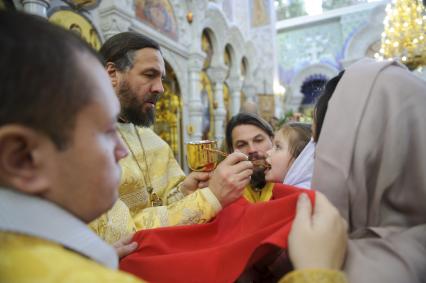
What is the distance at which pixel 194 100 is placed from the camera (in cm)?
775

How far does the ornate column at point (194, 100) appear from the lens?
7695mm

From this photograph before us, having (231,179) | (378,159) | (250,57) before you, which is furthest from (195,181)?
(250,57)

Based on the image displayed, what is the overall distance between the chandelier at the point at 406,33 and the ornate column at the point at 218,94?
422cm

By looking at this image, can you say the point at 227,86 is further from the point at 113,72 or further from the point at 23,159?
the point at 23,159

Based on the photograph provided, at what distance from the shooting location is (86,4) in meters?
4.81

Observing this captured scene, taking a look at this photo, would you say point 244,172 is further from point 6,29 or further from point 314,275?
point 6,29

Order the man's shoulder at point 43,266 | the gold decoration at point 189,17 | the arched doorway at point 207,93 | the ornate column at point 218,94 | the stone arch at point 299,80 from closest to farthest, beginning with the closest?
the man's shoulder at point 43,266 < the gold decoration at point 189,17 < the arched doorway at point 207,93 < the ornate column at point 218,94 < the stone arch at point 299,80

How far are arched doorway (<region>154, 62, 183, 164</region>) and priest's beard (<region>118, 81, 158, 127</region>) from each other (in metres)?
5.24

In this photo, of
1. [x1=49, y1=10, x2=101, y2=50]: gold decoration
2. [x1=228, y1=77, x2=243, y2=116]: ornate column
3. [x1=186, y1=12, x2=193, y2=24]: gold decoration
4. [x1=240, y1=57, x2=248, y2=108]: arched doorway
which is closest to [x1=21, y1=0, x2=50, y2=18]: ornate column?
[x1=49, y1=10, x2=101, y2=50]: gold decoration

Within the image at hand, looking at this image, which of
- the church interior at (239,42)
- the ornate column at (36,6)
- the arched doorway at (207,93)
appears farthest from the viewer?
the arched doorway at (207,93)

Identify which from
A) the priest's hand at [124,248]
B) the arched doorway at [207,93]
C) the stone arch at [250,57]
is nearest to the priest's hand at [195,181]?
the priest's hand at [124,248]

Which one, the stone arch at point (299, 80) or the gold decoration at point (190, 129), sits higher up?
the stone arch at point (299, 80)

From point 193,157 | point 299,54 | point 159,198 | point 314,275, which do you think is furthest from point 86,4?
point 299,54

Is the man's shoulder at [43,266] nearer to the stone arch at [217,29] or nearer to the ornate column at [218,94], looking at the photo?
the ornate column at [218,94]
